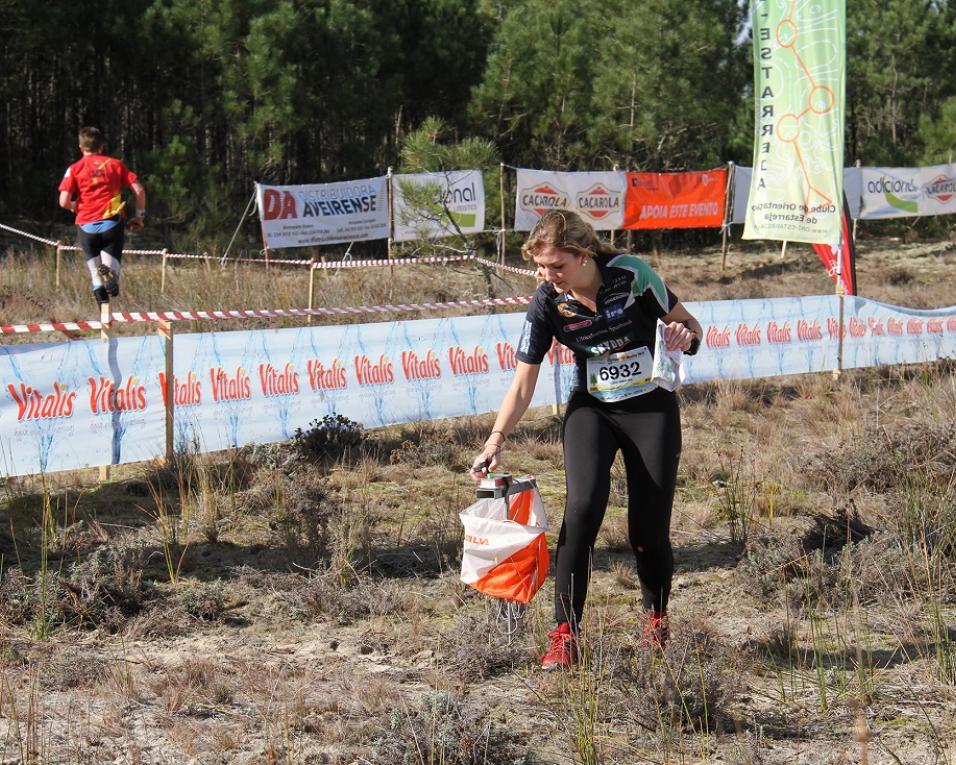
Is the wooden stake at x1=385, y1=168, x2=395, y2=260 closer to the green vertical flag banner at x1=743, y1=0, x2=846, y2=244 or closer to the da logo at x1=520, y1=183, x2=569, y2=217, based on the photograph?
the da logo at x1=520, y1=183, x2=569, y2=217

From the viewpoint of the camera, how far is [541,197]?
20.8 meters

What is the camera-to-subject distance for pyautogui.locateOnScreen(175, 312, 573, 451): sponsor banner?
7.86 meters

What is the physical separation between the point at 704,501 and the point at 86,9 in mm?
20740

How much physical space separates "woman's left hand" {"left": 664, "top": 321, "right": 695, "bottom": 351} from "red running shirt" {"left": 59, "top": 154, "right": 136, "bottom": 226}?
7.30 metres

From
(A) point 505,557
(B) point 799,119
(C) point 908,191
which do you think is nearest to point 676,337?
(A) point 505,557

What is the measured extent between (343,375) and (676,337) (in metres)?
4.82

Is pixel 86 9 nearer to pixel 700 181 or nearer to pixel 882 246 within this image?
pixel 700 181

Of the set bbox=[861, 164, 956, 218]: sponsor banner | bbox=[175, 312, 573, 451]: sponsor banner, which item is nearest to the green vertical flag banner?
bbox=[175, 312, 573, 451]: sponsor banner

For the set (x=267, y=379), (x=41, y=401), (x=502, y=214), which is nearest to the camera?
(x=41, y=401)

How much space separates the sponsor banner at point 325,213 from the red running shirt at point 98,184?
307 inches

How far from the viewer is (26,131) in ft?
86.0

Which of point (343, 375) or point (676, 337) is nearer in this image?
point (676, 337)

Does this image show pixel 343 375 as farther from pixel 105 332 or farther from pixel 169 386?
pixel 105 332

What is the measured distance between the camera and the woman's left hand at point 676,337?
404 centimetres
